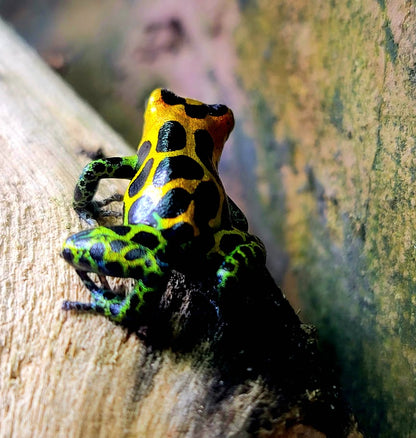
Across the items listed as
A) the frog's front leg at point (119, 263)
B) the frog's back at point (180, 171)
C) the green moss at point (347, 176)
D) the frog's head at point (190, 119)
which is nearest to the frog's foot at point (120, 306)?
the frog's front leg at point (119, 263)

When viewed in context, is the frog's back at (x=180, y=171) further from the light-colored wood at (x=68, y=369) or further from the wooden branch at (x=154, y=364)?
the light-colored wood at (x=68, y=369)

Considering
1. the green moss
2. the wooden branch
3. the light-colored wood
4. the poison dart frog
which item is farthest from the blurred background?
the light-colored wood

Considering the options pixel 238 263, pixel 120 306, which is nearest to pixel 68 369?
pixel 120 306

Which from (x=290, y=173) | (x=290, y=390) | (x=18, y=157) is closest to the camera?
(x=290, y=390)

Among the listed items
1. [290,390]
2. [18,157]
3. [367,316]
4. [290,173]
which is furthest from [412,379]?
[18,157]

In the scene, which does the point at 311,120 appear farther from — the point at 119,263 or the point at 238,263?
the point at 119,263

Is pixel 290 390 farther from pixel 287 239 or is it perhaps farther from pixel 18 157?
pixel 287 239

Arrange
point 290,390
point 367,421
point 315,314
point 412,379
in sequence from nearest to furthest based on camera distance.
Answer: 1. point 290,390
2. point 412,379
3. point 367,421
4. point 315,314
